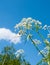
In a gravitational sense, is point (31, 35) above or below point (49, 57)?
above

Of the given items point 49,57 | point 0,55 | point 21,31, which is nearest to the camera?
point 49,57

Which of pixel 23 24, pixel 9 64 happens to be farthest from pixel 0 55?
pixel 23 24

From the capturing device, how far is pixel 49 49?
1080 centimetres

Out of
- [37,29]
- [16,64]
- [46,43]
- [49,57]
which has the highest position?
[16,64]

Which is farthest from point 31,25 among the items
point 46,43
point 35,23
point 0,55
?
point 0,55

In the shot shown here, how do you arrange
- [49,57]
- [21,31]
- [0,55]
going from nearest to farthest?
[49,57], [21,31], [0,55]

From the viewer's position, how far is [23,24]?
11625mm

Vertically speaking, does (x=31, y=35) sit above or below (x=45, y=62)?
above

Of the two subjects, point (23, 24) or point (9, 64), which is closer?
point (23, 24)

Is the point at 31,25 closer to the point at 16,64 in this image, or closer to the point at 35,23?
the point at 35,23

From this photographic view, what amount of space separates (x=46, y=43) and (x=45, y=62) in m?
0.71

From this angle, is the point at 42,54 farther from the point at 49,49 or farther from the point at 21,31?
the point at 21,31

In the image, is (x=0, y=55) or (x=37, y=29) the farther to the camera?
(x=0, y=55)

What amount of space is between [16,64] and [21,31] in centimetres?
4773
